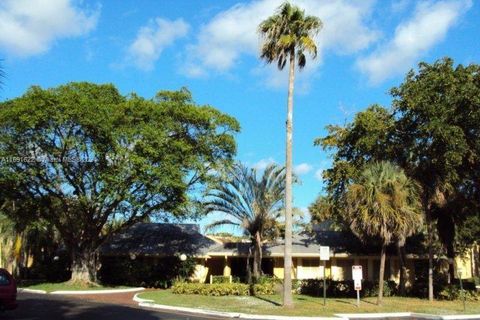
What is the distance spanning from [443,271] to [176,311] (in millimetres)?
22586

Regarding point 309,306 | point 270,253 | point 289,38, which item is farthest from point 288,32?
point 270,253

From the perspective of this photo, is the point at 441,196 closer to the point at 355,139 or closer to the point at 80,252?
the point at 355,139

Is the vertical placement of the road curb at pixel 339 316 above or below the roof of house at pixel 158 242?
below

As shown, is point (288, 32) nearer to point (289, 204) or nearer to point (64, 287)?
point (289, 204)

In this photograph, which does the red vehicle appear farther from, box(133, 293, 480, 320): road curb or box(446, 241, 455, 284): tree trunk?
box(446, 241, 455, 284): tree trunk

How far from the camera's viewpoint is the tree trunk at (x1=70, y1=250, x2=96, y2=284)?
1372 inches

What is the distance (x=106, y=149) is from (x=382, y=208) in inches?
607

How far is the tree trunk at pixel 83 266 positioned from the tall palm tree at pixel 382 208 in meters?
18.1

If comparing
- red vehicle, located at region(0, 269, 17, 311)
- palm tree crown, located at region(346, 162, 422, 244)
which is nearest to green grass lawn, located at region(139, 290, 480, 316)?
palm tree crown, located at region(346, 162, 422, 244)

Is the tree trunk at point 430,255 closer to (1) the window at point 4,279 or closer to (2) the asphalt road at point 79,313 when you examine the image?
(2) the asphalt road at point 79,313

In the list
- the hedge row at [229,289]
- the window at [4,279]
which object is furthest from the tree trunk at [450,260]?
the window at [4,279]

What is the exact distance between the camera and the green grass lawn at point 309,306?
21875mm

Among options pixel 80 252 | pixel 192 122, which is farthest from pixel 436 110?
pixel 80 252

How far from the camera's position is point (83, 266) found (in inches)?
1385
